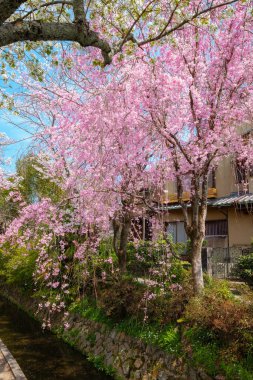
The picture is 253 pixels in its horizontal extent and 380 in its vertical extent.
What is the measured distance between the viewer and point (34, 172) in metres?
27.8

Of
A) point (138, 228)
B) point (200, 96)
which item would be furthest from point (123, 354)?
point (200, 96)

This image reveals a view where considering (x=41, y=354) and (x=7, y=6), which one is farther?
(x=41, y=354)

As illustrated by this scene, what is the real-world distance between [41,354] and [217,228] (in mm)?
12659

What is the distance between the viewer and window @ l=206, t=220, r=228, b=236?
1928 cm

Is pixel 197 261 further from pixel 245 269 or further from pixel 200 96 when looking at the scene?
pixel 245 269

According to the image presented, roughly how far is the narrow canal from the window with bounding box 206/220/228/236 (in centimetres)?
1107

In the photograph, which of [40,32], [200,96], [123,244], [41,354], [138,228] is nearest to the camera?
[40,32]

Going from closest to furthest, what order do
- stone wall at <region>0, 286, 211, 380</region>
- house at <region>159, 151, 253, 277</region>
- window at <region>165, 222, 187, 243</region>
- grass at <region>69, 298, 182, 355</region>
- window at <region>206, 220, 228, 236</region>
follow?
stone wall at <region>0, 286, 211, 380</region> < grass at <region>69, 298, 182, 355</region> < house at <region>159, 151, 253, 277</region> < window at <region>206, 220, 228, 236</region> < window at <region>165, 222, 187, 243</region>

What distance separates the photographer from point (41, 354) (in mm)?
10188

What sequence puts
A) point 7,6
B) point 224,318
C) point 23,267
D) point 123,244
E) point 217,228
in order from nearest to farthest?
1. point 7,6
2. point 224,318
3. point 123,244
4. point 23,267
5. point 217,228

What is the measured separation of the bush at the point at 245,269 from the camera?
462 inches

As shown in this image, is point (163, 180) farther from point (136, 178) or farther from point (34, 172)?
point (34, 172)

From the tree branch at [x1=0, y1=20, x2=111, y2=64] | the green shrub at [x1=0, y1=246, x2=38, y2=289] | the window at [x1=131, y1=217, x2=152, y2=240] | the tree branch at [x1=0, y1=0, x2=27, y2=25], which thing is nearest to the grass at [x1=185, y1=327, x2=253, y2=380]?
the window at [x1=131, y1=217, x2=152, y2=240]

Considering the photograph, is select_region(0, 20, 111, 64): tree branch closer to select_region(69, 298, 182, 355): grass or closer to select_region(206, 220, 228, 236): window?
select_region(69, 298, 182, 355): grass
